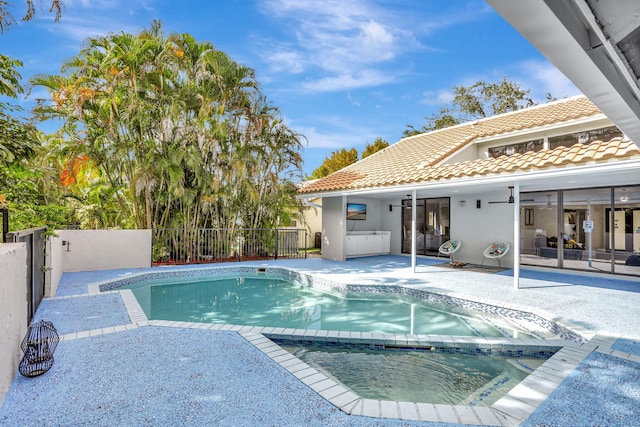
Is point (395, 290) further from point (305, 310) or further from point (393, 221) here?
point (393, 221)

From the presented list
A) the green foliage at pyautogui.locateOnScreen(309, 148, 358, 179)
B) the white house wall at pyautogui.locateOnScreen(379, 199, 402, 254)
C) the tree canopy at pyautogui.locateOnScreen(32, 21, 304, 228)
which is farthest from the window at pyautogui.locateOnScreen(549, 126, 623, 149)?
the green foliage at pyautogui.locateOnScreen(309, 148, 358, 179)

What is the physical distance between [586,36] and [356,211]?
14.2m

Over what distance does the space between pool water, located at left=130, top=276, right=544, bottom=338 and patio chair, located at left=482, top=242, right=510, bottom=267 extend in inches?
182

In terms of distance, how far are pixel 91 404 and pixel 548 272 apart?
1216cm

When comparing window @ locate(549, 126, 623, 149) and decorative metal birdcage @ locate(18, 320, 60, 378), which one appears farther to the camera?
window @ locate(549, 126, 623, 149)

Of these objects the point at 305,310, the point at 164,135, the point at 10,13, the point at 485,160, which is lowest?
the point at 305,310

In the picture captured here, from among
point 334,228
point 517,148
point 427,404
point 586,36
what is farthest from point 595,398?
point 334,228

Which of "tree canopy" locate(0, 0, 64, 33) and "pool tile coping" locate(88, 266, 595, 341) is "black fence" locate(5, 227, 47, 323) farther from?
"tree canopy" locate(0, 0, 64, 33)

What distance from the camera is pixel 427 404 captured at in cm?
→ 340

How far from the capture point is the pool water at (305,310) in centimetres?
676

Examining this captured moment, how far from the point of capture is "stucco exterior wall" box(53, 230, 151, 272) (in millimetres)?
10930

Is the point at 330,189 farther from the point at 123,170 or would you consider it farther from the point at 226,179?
the point at 123,170

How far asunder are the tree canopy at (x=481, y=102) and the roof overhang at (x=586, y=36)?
1120 inches

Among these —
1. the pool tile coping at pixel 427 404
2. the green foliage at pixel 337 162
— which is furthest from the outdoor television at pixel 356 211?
the green foliage at pixel 337 162
